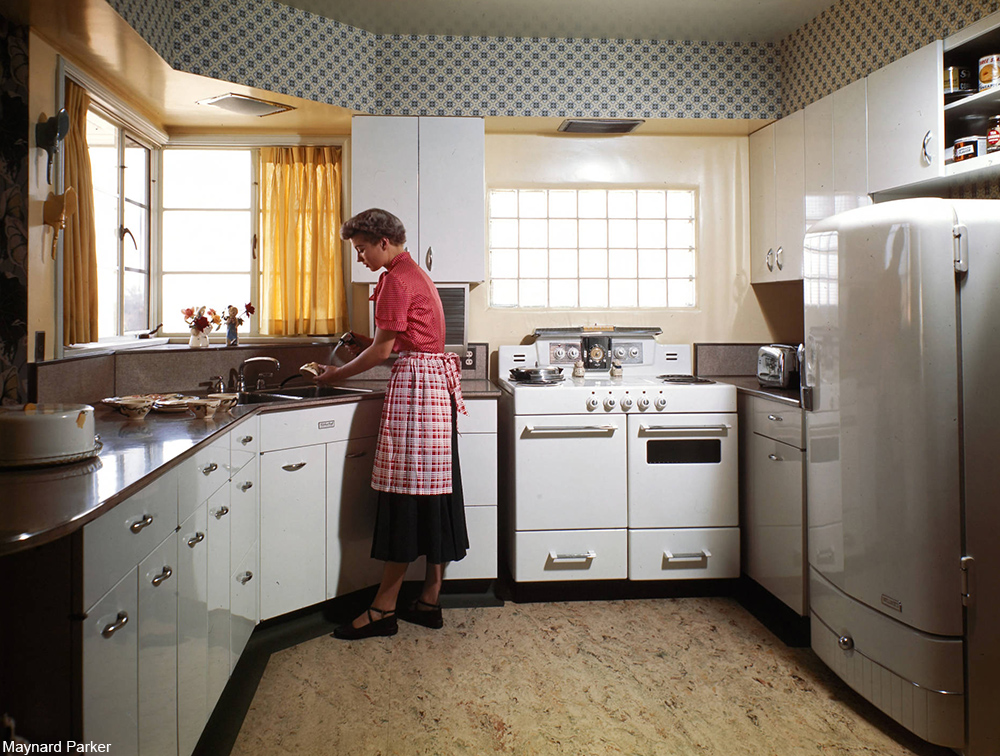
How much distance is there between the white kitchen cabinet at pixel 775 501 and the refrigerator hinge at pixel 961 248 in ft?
2.61

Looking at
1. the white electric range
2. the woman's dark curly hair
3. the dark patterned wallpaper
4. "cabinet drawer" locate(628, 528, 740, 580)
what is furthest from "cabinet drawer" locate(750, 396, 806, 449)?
the dark patterned wallpaper

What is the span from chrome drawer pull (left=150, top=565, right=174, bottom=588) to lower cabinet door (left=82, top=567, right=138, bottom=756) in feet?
0.33

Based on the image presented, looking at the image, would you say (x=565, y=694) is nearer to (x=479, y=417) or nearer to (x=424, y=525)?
(x=424, y=525)

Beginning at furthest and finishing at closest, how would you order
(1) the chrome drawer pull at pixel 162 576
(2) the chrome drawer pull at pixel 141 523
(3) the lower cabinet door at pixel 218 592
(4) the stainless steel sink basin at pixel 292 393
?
(4) the stainless steel sink basin at pixel 292 393 < (3) the lower cabinet door at pixel 218 592 < (1) the chrome drawer pull at pixel 162 576 < (2) the chrome drawer pull at pixel 141 523

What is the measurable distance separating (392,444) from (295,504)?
1.39 ft

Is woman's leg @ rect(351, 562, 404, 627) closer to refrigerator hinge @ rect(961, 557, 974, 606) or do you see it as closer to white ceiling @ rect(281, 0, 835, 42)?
refrigerator hinge @ rect(961, 557, 974, 606)

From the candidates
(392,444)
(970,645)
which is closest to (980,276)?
(970,645)

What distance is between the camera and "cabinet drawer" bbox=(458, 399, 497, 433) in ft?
9.73

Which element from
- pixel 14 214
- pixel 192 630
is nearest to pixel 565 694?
pixel 192 630

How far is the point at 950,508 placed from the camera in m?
1.90

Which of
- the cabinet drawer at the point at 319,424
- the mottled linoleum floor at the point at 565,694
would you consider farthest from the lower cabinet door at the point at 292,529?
the mottled linoleum floor at the point at 565,694

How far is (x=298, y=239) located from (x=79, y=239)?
108 centimetres

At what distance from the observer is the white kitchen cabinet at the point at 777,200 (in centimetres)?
327

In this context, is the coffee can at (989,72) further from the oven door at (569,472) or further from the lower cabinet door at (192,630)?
the lower cabinet door at (192,630)
